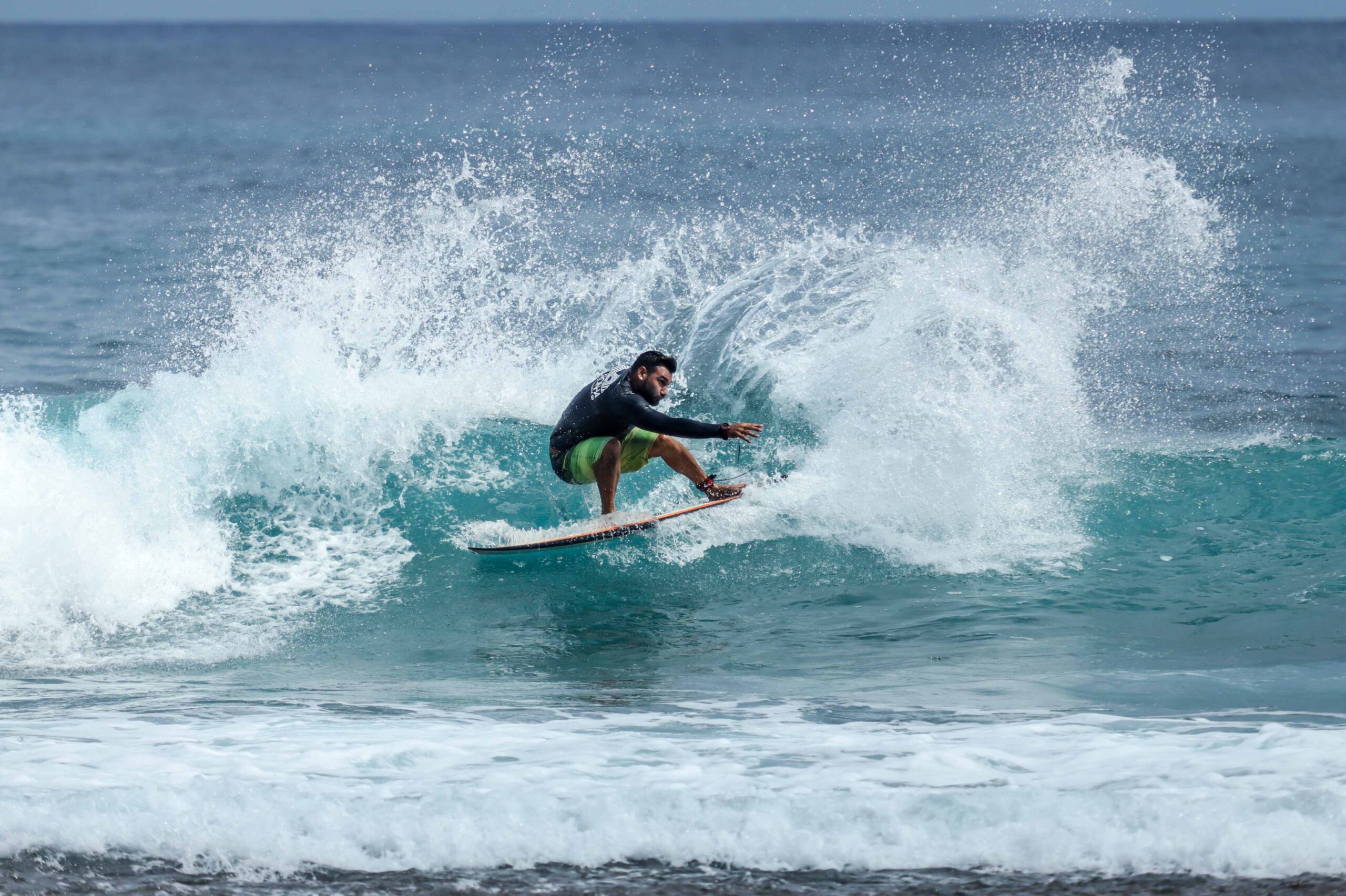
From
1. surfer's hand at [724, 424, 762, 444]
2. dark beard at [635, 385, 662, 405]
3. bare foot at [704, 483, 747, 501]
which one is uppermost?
dark beard at [635, 385, 662, 405]

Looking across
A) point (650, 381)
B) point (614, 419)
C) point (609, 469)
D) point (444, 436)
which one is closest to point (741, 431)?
point (650, 381)

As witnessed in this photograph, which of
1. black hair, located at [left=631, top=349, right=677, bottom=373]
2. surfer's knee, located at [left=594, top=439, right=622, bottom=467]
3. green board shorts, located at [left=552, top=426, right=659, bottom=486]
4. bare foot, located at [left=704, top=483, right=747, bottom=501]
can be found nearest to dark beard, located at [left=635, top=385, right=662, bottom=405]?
black hair, located at [left=631, top=349, right=677, bottom=373]

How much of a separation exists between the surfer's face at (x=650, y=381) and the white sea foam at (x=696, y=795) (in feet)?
10.2

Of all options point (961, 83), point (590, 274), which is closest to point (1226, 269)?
point (590, 274)

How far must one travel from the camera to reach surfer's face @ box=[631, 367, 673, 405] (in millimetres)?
8578

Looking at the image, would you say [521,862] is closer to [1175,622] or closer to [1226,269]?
[1175,622]

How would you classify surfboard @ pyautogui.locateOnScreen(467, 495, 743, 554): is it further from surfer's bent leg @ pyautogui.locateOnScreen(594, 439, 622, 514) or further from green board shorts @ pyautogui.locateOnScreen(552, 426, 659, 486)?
green board shorts @ pyautogui.locateOnScreen(552, 426, 659, 486)

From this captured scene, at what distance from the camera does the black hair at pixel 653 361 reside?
8555mm

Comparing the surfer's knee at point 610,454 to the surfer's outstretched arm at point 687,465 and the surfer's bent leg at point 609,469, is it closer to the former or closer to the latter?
the surfer's bent leg at point 609,469

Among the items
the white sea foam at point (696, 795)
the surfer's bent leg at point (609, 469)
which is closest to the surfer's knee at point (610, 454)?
the surfer's bent leg at point (609, 469)

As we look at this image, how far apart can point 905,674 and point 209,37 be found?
8371 inches

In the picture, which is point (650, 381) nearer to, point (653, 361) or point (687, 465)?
point (653, 361)

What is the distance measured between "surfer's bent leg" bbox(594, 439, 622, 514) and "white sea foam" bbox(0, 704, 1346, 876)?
301 centimetres

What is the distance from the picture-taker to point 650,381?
28.2 ft
